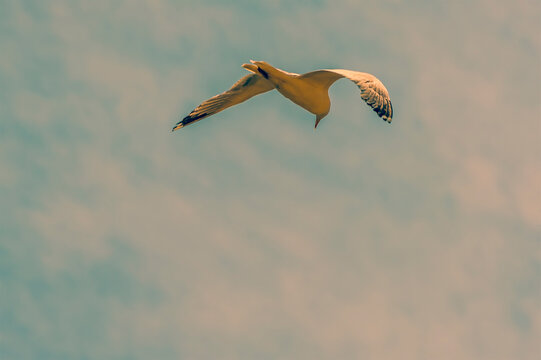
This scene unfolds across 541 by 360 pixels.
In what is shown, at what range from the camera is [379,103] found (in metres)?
20.3

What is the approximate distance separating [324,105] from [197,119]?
4.63 m

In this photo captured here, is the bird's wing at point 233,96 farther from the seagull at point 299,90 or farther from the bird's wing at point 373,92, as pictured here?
the bird's wing at point 373,92

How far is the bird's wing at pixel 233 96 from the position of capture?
26.3m

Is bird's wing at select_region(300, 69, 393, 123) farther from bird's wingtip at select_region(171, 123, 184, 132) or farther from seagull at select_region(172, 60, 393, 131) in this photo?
bird's wingtip at select_region(171, 123, 184, 132)

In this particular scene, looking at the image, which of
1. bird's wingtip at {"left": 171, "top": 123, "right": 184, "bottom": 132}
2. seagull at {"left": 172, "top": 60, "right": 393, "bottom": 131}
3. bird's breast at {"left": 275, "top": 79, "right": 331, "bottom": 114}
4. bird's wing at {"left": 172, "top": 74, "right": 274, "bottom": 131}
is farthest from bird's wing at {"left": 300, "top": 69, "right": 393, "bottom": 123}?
bird's wingtip at {"left": 171, "top": 123, "right": 184, "bottom": 132}

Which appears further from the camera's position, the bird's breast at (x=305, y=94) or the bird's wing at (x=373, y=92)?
the bird's breast at (x=305, y=94)

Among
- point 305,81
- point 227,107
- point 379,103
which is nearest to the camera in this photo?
point 379,103

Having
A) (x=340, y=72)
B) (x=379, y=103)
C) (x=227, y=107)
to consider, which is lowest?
(x=379, y=103)

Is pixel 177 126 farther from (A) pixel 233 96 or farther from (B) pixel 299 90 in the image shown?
(B) pixel 299 90

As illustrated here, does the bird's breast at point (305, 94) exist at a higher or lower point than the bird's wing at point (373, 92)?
higher

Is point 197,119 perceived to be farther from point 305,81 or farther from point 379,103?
point 379,103

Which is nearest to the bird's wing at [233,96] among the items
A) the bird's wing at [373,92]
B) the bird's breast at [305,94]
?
the bird's breast at [305,94]

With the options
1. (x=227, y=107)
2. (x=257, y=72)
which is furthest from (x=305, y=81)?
(x=227, y=107)

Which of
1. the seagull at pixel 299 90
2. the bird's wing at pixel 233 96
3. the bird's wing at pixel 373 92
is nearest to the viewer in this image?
the bird's wing at pixel 373 92
